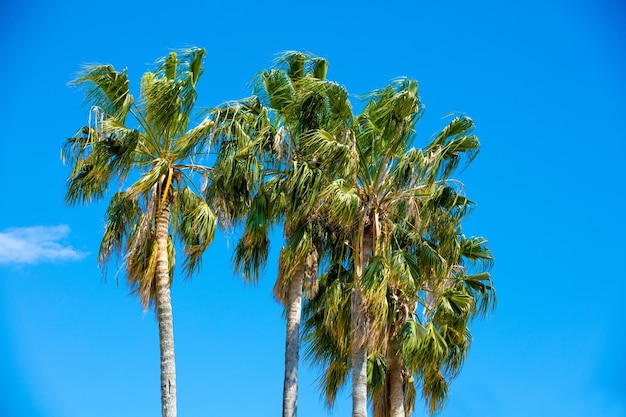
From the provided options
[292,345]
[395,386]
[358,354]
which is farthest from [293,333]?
[395,386]

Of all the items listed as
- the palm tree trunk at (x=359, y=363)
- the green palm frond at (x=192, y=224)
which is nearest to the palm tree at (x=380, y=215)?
the palm tree trunk at (x=359, y=363)

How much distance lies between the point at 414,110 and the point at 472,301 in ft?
14.7

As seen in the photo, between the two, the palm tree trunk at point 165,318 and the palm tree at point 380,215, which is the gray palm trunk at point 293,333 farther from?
the palm tree trunk at point 165,318

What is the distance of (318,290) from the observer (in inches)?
957

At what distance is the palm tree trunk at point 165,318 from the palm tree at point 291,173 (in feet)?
6.73

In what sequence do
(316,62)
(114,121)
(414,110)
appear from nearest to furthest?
(114,121) < (414,110) < (316,62)

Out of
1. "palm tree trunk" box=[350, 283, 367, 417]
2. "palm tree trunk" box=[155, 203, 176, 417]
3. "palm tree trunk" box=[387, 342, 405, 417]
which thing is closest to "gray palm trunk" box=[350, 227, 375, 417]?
"palm tree trunk" box=[350, 283, 367, 417]

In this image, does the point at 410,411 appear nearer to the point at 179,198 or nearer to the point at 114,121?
the point at 179,198

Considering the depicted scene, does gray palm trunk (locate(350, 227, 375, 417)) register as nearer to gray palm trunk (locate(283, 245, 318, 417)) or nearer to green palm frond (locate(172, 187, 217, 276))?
gray palm trunk (locate(283, 245, 318, 417))

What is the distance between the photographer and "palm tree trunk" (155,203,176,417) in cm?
1998

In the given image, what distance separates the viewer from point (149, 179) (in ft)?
69.8

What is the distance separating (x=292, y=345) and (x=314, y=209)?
2.89 m

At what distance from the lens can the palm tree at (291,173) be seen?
72.5ft

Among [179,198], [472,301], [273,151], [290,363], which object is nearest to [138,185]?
[179,198]
